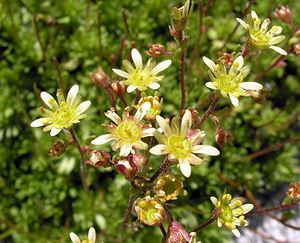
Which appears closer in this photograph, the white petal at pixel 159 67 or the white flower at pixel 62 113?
the white flower at pixel 62 113

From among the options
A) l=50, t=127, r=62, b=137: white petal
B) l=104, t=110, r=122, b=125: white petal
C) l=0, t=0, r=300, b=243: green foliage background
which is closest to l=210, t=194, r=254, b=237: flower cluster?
l=104, t=110, r=122, b=125: white petal

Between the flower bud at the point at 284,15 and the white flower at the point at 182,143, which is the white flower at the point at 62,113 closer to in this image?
the white flower at the point at 182,143

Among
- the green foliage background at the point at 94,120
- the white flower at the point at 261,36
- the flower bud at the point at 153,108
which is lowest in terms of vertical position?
the green foliage background at the point at 94,120

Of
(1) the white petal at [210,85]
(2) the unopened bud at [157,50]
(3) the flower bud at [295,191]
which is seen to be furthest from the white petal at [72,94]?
(3) the flower bud at [295,191]

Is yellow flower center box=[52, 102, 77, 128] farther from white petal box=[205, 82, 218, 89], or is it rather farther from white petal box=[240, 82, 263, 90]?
white petal box=[240, 82, 263, 90]

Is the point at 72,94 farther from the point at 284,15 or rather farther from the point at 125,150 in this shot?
the point at 284,15
